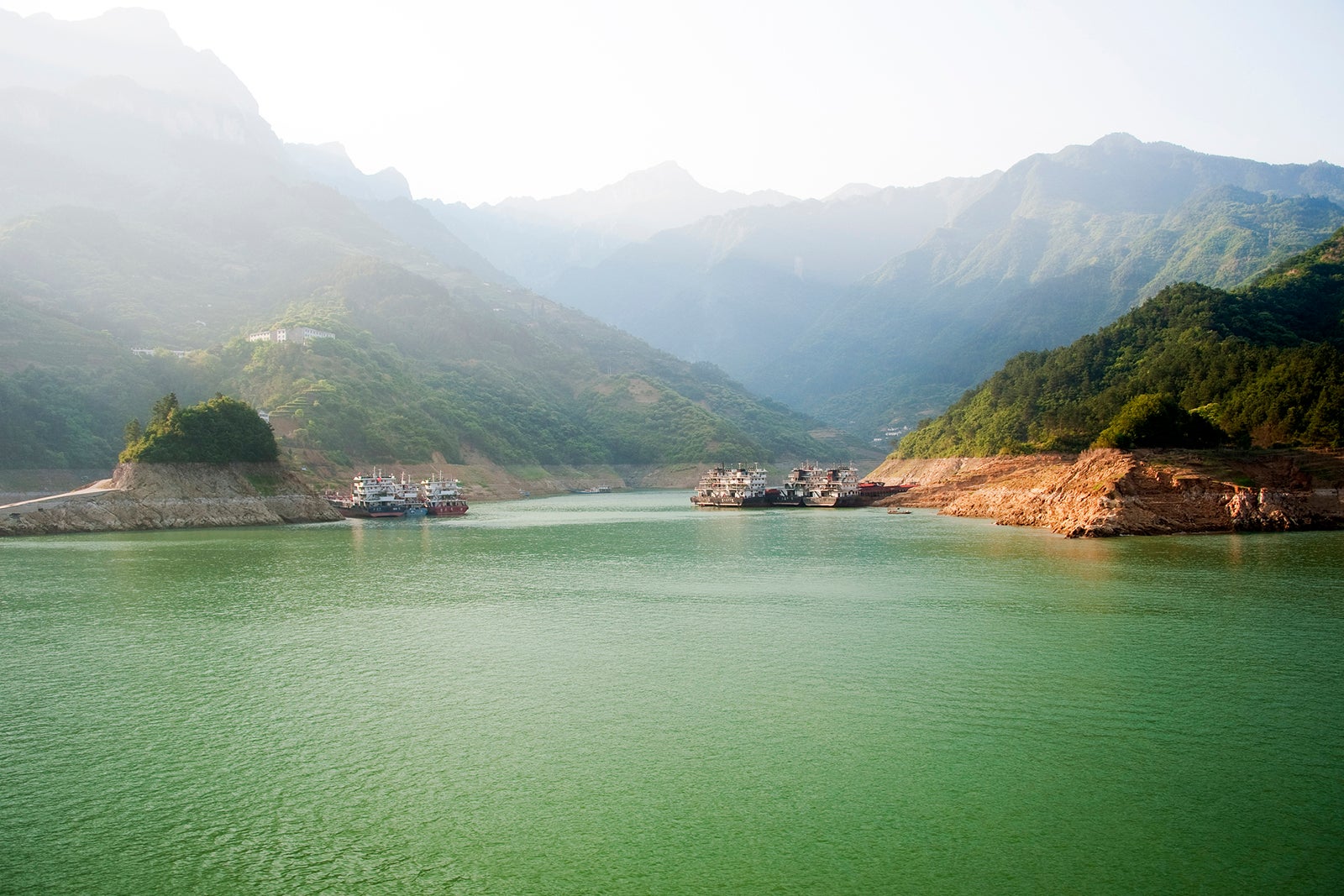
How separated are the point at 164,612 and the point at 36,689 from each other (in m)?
10.5

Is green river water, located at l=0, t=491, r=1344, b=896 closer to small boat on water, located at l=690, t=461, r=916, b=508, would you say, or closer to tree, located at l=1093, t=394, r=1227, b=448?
tree, located at l=1093, t=394, r=1227, b=448

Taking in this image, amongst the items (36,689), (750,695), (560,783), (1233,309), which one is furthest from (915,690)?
(1233,309)

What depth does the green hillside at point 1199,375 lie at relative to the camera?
59.7 m

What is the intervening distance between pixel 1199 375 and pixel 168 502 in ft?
282

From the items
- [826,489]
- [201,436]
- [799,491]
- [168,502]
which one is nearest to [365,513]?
[201,436]

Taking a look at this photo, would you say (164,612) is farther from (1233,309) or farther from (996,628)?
(1233,309)

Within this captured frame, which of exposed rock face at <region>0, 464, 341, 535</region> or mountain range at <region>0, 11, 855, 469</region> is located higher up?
mountain range at <region>0, 11, 855, 469</region>

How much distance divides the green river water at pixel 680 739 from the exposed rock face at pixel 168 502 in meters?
37.8

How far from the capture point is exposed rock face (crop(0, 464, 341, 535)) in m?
64.9

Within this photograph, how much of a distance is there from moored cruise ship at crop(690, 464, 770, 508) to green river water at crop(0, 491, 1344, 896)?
70515mm

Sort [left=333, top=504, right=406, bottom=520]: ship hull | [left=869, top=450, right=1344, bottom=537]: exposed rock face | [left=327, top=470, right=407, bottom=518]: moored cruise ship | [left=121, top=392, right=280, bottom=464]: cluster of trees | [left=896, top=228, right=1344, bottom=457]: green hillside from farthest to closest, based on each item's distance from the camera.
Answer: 1. [left=327, top=470, right=407, bottom=518]: moored cruise ship
2. [left=333, top=504, right=406, bottom=520]: ship hull
3. [left=121, top=392, right=280, bottom=464]: cluster of trees
4. [left=896, top=228, right=1344, bottom=457]: green hillside
5. [left=869, top=450, right=1344, bottom=537]: exposed rock face

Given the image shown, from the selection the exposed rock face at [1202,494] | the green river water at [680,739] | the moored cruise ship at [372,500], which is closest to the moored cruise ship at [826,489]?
the exposed rock face at [1202,494]

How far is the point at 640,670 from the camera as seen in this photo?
838 inches

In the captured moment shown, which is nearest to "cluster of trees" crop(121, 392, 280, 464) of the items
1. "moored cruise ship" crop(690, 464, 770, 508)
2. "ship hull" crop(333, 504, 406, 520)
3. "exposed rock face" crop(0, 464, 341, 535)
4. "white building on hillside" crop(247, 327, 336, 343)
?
"exposed rock face" crop(0, 464, 341, 535)
